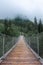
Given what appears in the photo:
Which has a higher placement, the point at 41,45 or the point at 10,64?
the point at 41,45

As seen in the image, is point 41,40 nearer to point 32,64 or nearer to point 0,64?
point 32,64

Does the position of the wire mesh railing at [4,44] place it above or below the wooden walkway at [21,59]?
above

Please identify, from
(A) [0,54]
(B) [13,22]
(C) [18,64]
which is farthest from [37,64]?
(B) [13,22]

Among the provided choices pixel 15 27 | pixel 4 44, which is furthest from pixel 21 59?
pixel 15 27

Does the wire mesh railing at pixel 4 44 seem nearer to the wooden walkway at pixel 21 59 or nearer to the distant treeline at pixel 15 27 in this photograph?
the wooden walkway at pixel 21 59

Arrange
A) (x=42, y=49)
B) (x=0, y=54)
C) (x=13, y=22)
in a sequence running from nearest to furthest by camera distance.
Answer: (x=42, y=49) < (x=0, y=54) < (x=13, y=22)

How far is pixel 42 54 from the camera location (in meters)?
9.19

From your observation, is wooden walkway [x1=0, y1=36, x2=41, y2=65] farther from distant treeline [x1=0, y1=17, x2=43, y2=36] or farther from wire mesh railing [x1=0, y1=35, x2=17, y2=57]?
distant treeline [x1=0, y1=17, x2=43, y2=36]

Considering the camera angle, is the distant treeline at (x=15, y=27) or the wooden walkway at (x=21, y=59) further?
the distant treeline at (x=15, y=27)

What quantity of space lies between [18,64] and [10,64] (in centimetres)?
30

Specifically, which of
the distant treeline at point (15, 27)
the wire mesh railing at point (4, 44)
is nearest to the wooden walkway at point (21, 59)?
the wire mesh railing at point (4, 44)

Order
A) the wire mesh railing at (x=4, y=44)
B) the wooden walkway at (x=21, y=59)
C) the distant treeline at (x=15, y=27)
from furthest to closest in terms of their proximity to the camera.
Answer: the distant treeline at (x=15, y=27) < the wire mesh railing at (x=4, y=44) < the wooden walkway at (x=21, y=59)

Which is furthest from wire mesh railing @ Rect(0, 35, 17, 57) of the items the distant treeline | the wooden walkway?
the distant treeline

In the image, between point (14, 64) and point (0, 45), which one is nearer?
point (14, 64)
